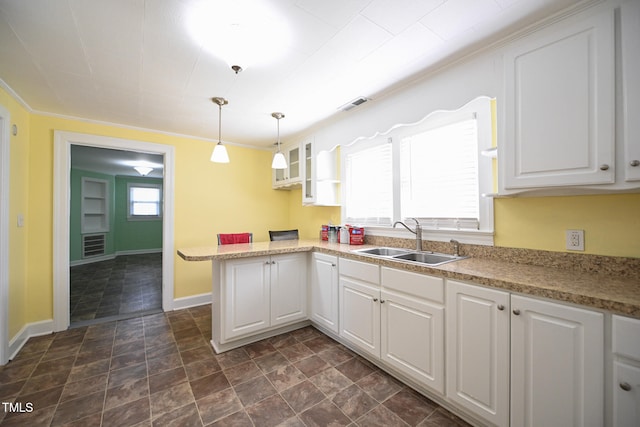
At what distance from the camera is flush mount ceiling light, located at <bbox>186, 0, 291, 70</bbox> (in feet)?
4.44

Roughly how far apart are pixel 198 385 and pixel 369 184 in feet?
7.77

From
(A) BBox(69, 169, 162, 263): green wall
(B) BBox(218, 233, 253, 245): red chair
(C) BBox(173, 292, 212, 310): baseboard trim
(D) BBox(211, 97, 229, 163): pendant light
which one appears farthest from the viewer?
(A) BBox(69, 169, 162, 263): green wall

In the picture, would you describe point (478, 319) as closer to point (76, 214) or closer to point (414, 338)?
point (414, 338)

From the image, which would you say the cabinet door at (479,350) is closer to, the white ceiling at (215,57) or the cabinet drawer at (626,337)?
the cabinet drawer at (626,337)

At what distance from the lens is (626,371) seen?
3.22 feet

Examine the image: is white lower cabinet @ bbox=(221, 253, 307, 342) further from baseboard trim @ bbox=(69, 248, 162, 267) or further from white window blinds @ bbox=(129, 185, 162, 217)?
white window blinds @ bbox=(129, 185, 162, 217)

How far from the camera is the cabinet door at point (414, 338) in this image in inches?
62.0

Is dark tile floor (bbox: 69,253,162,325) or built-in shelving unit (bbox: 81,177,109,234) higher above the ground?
built-in shelving unit (bbox: 81,177,109,234)

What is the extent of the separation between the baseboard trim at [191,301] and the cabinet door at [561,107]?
3678 mm

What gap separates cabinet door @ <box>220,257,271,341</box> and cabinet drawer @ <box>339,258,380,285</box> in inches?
29.1

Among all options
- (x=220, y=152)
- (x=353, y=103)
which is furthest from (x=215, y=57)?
(x=353, y=103)

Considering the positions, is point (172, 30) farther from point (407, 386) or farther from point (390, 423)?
point (407, 386)

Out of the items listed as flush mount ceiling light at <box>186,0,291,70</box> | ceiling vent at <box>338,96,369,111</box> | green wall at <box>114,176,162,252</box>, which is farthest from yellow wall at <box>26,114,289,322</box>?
green wall at <box>114,176,162,252</box>

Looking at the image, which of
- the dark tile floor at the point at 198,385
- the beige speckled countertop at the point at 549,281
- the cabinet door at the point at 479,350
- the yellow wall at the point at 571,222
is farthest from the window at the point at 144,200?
the yellow wall at the point at 571,222
